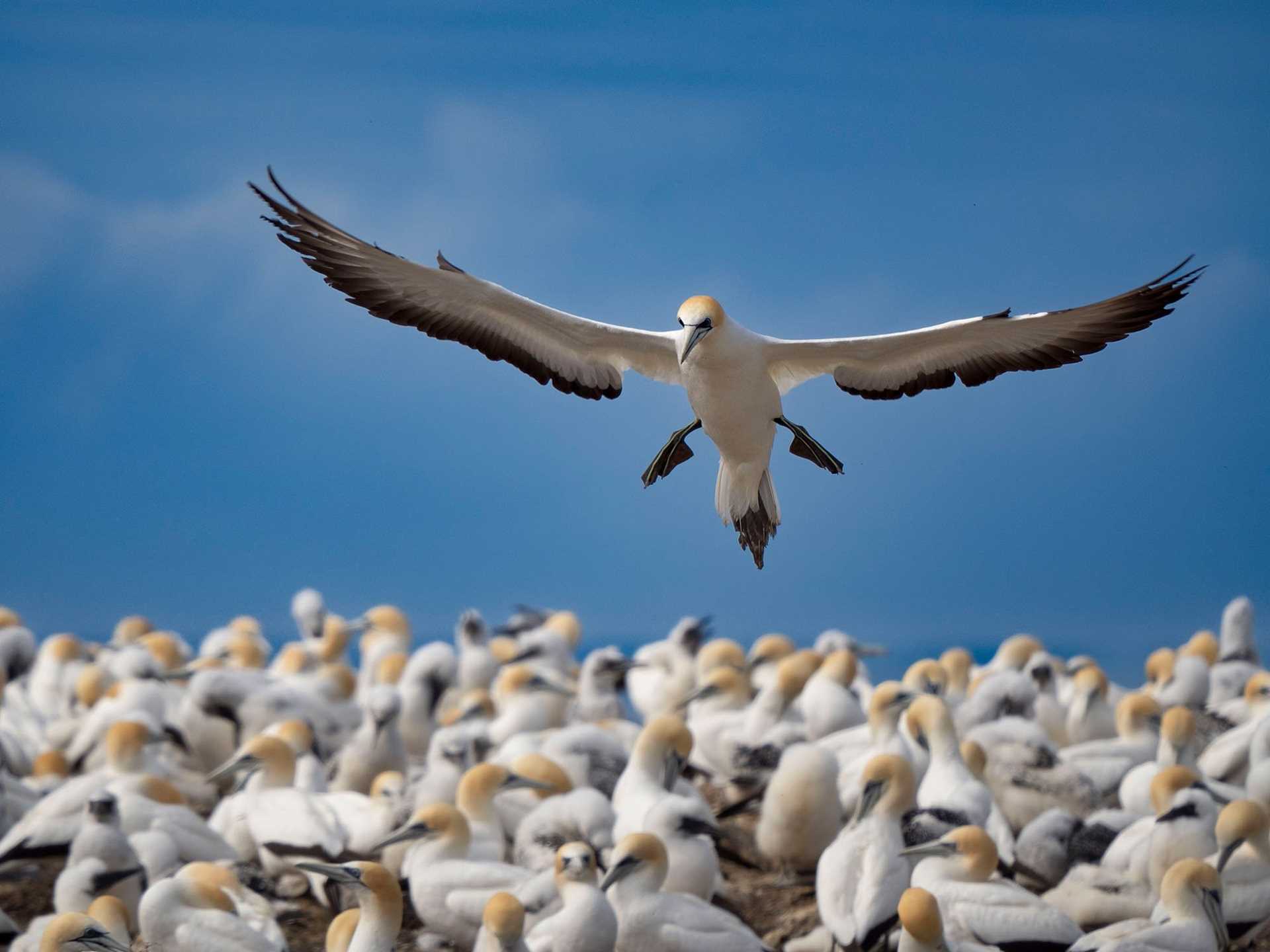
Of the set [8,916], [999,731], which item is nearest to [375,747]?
[8,916]

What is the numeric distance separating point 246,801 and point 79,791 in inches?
35.1

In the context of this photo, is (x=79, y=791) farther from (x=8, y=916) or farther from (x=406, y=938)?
(x=406, y=938)

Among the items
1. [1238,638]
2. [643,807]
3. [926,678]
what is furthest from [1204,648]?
[643,807]

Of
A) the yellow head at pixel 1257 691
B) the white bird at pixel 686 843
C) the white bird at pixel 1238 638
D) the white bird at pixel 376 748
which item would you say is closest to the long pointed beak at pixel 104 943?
the white bird at pixel 686 843

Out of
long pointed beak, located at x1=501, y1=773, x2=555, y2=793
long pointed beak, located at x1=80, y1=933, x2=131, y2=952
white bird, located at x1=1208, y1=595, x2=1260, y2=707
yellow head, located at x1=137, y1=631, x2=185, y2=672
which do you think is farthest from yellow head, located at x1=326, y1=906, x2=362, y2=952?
white bird, located at x1=1208, y1=595, x2=1260, y2=707

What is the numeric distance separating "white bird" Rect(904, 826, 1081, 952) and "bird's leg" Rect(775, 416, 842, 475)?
1.80 metres

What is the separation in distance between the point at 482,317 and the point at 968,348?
213cm

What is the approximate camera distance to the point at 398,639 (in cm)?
1702

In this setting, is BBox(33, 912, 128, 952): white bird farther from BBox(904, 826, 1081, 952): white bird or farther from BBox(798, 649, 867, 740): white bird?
BBox(798, 649, 867, 740): white bird

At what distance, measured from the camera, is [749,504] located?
795 cm

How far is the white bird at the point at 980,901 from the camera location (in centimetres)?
783

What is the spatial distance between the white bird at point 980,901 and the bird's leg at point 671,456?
203cm

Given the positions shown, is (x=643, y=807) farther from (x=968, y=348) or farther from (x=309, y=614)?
(x=309, y=614)

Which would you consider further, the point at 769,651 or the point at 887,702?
the point at 769,651
